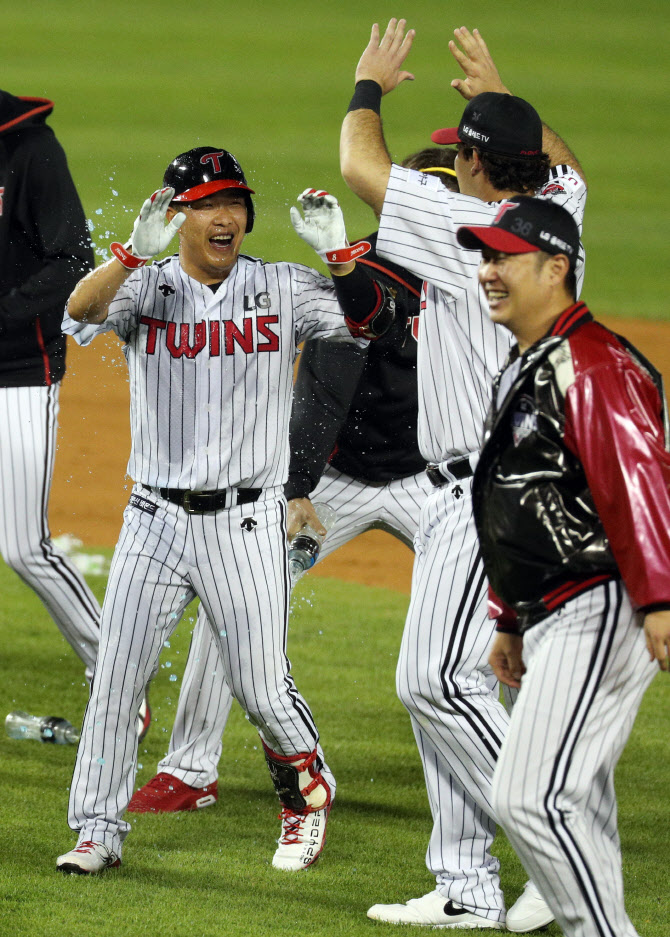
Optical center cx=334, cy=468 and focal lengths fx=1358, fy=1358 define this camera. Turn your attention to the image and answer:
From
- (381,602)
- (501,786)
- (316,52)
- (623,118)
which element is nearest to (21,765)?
(501,786)

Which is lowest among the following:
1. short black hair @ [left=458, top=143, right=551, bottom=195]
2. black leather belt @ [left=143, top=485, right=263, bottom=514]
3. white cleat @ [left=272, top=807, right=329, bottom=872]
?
white cleat @ [left=272, top=807, right=329, bottom=872]

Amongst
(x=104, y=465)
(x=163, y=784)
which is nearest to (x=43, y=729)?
(x=163, y=784)

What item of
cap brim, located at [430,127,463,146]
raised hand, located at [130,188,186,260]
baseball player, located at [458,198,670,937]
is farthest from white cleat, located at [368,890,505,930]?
cap brim, located at [430,127,463,146]

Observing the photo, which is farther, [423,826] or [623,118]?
[623,118]

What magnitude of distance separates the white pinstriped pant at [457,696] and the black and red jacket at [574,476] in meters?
0.61

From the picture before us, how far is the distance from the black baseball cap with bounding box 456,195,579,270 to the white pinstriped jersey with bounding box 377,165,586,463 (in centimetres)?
52

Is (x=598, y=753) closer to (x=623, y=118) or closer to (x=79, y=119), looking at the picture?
(x=79, y=119)

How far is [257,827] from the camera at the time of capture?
4316 mm

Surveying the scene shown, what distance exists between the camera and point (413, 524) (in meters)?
4.86

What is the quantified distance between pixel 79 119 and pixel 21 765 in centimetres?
2128

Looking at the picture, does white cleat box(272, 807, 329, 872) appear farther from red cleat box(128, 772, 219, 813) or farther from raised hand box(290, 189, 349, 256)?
raised hand box(290, 189, 349, 256)

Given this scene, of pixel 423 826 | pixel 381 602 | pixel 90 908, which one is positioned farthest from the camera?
pixel 381 602

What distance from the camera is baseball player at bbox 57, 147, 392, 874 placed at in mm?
3768

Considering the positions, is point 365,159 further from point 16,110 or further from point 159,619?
point 16,110
